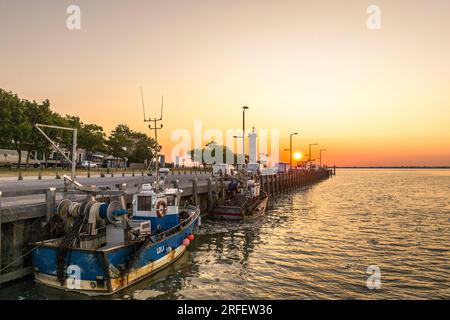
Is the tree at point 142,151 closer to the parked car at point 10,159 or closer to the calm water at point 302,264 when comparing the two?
the parked car at point 10,159

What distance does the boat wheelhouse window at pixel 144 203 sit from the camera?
1636 centimetres

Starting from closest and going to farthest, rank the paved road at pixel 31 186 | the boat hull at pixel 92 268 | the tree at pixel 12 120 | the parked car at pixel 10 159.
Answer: the boat hull at pixel 92 268
the paved road at pixel 31 186
the tree at pixel 12 120
the parked car at pixel 10 159

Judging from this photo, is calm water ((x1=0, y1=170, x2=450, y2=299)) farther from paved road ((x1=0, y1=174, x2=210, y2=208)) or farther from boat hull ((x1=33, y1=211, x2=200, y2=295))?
paved road ((x1=0, y1=174, x2=210, y2=208))

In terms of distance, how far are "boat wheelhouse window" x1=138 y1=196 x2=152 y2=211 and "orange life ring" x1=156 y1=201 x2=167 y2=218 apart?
1.18 ft

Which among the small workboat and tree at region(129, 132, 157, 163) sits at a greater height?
tree at region(129, 132, 157, 163)

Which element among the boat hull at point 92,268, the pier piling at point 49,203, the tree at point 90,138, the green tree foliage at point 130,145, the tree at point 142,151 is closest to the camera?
the boat hull at point 92,268

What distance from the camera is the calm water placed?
1355 centimetres

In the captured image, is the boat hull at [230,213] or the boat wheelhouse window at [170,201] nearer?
the boat wheelhouse window at [170,201]

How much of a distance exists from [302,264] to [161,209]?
24.0 ft

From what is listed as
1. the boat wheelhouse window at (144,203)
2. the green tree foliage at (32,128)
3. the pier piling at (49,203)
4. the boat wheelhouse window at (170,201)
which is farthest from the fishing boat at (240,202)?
the green tree foliage at (32,128)

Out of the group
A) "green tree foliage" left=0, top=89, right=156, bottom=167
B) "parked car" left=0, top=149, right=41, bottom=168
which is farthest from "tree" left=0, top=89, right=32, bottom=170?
"parked car" left=0, top=149, right=41, bottom=168
